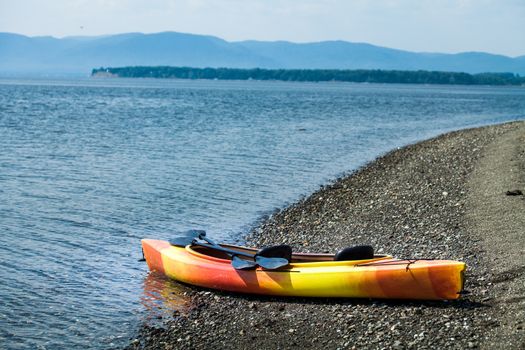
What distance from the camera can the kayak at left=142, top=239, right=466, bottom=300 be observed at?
10453 millimetres

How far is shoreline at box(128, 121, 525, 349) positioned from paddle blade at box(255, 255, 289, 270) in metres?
0.55

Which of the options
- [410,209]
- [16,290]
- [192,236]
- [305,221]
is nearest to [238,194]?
[305,221]

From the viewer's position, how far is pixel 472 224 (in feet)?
49.1

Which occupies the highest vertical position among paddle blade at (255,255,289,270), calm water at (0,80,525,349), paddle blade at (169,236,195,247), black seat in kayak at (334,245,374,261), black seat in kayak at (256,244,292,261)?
black seat in kayak at (334,245,374,261)

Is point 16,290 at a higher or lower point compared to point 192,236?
lower

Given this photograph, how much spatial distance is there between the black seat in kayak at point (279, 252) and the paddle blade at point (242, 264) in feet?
0.87

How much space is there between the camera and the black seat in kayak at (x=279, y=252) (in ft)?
38.9

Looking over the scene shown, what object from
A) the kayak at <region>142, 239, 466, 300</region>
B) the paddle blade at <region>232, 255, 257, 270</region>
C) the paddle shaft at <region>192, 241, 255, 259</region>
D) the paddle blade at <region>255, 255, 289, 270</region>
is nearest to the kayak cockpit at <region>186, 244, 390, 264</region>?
the kayak at <region>142, 239, 466, 300</region>

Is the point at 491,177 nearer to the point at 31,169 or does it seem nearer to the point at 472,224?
the point at 472,224

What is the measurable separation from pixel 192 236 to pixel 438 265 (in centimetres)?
508

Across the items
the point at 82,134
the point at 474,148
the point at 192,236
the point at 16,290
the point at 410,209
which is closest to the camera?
the point at 16,290

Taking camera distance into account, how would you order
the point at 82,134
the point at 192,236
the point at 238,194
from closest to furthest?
the point at 192,236, the point at 238,194, the point at 82,134

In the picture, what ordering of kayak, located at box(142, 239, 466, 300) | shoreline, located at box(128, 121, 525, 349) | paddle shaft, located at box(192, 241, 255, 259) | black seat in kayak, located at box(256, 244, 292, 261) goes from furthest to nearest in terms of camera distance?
paddle shaft, located at box(192, 241, 255, 259), black seat in kayak, located at box(256, 244, 292, 261), kayak, located at box(142, 239, 466, 300), shoreline, located at box(128, 121, 525, 349)

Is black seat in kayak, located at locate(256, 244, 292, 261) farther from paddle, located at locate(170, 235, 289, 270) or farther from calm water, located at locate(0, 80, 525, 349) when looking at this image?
calm water, located at locate(0, 80, 525, 349)
